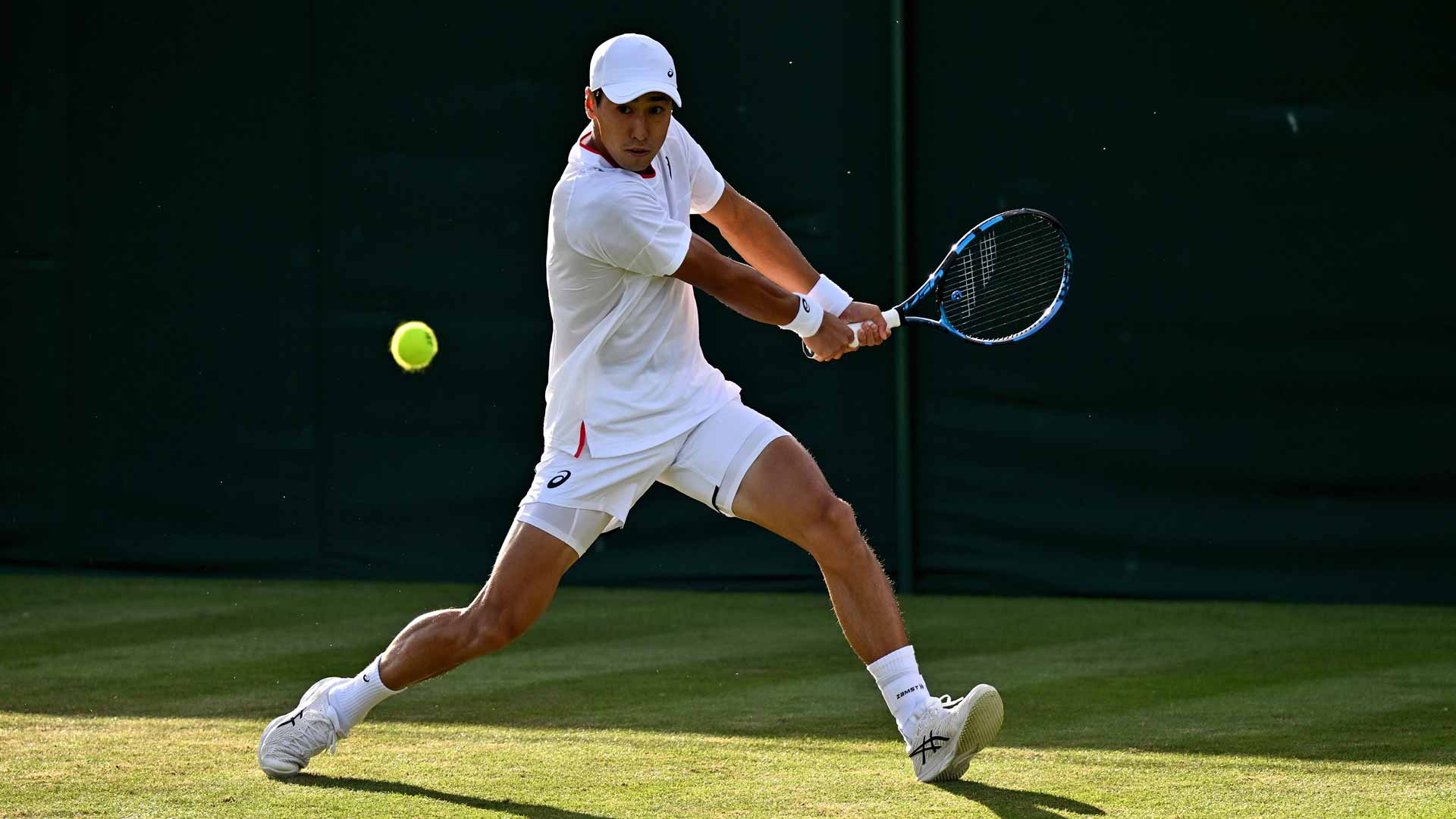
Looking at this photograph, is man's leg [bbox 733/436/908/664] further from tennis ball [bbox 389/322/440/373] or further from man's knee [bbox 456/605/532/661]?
tennis ball [bbox 389/322/440/373]

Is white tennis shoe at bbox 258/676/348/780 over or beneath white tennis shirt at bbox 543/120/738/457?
beneath

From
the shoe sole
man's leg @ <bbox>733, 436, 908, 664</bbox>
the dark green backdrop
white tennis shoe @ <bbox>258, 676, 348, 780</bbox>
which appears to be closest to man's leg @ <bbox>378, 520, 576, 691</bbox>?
white tennis shoe @ <bbox>258, 676, 348, 780</bbox>

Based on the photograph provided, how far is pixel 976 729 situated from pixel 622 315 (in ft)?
3.68

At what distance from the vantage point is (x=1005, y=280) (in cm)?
550

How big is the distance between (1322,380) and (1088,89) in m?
1.42

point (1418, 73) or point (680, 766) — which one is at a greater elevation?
point (1418, 73)

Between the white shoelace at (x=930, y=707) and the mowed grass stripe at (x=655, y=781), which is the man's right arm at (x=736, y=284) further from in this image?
the mowed grass stripe at (x=655, y=781)

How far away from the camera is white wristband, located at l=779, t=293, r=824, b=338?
4.06 meters

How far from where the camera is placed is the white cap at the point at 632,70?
12.7ft

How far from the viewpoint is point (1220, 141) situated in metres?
7.43

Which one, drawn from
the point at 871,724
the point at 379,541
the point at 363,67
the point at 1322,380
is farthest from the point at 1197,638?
the point at 363,67

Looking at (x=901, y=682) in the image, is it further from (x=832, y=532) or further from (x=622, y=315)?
(x=622, y=315)

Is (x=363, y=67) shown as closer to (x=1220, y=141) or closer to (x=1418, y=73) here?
(x=1220, y=141)

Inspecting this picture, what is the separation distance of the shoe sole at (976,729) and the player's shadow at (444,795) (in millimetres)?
738
